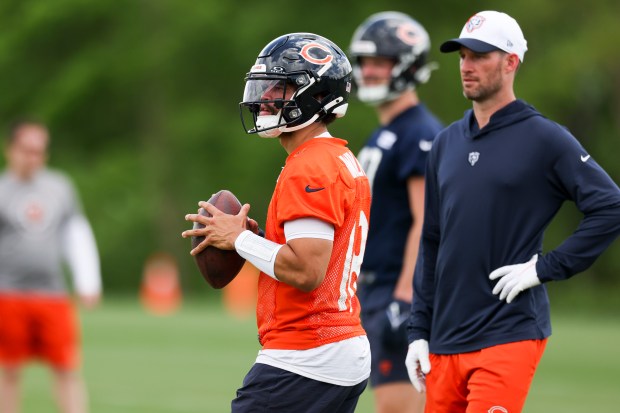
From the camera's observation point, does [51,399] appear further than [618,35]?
No

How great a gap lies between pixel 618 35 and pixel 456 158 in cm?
2369

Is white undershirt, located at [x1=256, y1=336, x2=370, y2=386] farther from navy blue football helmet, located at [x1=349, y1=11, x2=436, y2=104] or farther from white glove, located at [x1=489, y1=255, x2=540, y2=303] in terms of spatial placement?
navy blue football helmet, located at [x1=349, y1=11, x2=436, y2=104]

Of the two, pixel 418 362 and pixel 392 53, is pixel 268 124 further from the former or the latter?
pixel 392 53

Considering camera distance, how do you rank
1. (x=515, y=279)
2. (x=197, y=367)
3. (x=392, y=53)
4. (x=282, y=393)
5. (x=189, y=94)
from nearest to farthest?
(x=282, y=393), (x=515, y=279), (x=392, y=53), (x=197, y=367), (x=189, y=94)

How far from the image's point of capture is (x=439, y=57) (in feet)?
90.5

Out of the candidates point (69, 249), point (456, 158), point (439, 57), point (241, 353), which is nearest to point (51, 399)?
point (69, 249)

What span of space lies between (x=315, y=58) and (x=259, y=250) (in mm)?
816

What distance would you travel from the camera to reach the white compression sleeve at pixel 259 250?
428 cm

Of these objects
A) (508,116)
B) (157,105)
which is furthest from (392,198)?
(157,105)

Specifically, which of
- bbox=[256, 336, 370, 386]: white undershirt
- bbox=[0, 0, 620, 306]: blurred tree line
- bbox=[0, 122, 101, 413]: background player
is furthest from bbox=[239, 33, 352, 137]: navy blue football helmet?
bbox=[0, 0, 620, 306]: blurred tree line

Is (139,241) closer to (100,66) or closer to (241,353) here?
(100,66)

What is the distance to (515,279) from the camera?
467 cm

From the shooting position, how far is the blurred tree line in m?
32.4

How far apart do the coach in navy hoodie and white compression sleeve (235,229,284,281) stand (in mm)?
961
